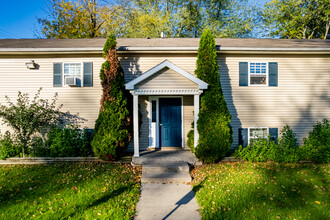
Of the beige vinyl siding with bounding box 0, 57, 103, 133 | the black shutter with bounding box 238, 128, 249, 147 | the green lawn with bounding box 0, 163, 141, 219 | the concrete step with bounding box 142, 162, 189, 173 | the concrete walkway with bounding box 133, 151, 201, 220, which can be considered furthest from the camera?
the black shutter with bounding box 238, 128, 249, 147

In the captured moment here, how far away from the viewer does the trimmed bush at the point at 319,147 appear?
682cm

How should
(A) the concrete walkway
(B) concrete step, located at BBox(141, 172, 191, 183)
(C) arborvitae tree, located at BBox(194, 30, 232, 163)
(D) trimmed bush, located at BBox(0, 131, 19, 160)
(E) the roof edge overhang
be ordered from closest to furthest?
(A) the concrete walkway, (B) concrete step, located at BBox(141, 172, 191, 183), (C) arborvitae tree, located at BBox(194, 30, 232, 163), (D) trimmed bush, located at BBox(0, 131, 19, 160), (E) the roof edge overhang

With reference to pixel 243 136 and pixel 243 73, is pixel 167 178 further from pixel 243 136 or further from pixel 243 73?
pixel 243 73

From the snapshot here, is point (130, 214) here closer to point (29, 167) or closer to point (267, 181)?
point (267, 181)

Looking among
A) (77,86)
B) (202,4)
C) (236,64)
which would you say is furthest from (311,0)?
(77,86)

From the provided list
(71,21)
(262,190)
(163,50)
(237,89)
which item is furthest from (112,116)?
(71,21)

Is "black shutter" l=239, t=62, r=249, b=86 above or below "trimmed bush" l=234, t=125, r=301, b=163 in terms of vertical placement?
above

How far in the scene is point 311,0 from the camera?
57.0 feet

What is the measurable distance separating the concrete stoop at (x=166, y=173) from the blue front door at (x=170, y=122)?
181 centimetres

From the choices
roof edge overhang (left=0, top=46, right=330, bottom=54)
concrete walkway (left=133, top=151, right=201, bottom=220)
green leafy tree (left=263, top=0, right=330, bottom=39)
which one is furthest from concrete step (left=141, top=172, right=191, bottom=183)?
green leafy tree (left=263, top=0, right=330, bottom=39)

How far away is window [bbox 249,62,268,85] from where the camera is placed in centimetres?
805

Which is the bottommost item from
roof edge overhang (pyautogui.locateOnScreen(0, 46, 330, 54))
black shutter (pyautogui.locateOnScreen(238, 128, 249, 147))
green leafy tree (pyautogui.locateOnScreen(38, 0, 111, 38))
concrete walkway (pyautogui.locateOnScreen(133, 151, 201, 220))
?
concrete walkway (pyautogui.locateOnScreen(133, 151, 201, 220))

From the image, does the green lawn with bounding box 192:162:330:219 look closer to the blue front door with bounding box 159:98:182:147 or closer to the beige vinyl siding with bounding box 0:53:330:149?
the blue front door with bounding box 159:98:182:147

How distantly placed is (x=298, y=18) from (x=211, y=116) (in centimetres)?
1783
